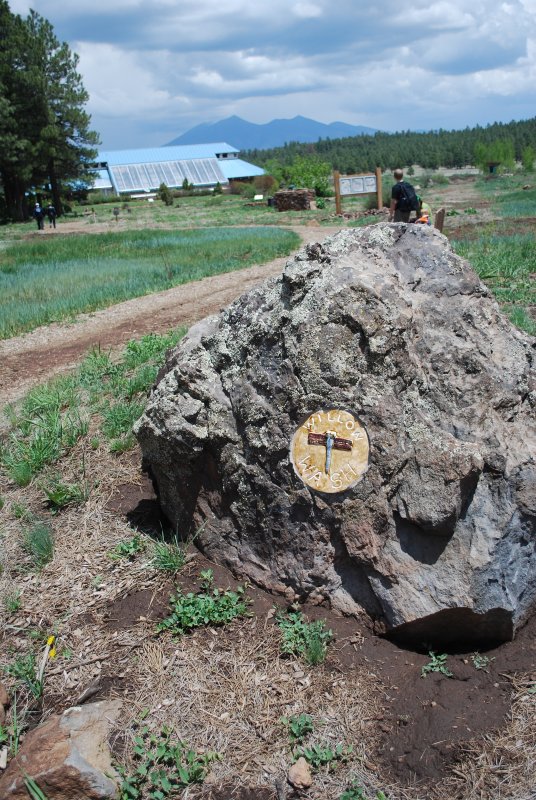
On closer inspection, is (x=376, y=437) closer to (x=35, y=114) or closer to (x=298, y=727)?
(x=298, y=727)

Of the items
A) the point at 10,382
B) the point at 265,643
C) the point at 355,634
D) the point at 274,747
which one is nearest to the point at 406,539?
the point at 355,634

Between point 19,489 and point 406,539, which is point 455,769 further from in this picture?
point 19,489

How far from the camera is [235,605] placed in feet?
12.5

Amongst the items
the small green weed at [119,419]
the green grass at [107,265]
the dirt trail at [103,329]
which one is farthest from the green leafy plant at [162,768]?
the green grass at [107,265]

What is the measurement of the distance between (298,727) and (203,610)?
2.71ft

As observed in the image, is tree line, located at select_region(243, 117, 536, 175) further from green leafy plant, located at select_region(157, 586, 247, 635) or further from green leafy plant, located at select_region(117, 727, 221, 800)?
green leafy plant, located at select_region(117, 727, 221, 800)

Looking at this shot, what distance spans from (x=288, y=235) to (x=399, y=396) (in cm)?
1888

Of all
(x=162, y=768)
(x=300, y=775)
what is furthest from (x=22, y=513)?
(x=300, y=775)

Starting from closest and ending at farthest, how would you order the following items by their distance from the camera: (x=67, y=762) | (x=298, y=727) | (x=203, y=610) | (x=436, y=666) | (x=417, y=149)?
(x=67, y=762) < (x=298, y=727) < (x=436, y=666) < (x=203, y=610) < (x=417, y=149)

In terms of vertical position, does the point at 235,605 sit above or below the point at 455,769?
above

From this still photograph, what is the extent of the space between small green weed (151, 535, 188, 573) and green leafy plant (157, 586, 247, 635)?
0.23 metres

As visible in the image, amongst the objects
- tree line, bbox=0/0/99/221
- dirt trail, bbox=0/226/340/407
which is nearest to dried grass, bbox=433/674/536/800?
dirt trail, bbox=0/226/340/407

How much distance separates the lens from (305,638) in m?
3.59

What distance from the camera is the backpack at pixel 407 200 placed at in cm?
1079
